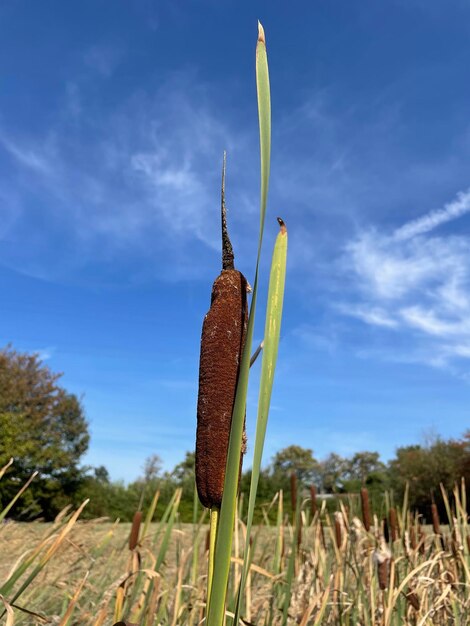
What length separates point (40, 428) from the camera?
20578 mm

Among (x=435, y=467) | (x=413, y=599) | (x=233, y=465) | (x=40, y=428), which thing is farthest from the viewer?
(x=40, y=428)

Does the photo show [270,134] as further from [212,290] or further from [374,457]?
[374,457]

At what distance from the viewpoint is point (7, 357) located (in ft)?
70.9

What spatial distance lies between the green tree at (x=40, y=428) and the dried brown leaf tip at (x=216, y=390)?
61.5 ft

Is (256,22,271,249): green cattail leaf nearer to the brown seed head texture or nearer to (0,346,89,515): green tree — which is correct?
the brown seed head texture

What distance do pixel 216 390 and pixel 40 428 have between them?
848 inches

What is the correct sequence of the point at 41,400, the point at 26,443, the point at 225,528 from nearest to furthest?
the point at 225,528
the point at 26,443
the point at 41,400

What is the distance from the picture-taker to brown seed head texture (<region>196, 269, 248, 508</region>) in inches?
27.9

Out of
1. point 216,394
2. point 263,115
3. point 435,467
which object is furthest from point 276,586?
point 435,467

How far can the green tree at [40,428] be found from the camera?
738 inches

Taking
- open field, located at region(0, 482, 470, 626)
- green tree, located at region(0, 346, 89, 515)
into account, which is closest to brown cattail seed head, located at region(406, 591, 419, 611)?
open field, located at region(0, 482, 470, 626)

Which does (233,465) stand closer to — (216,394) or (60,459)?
(216,394)

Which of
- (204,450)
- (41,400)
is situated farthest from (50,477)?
(204,450)

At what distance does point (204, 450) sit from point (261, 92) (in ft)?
1.48
